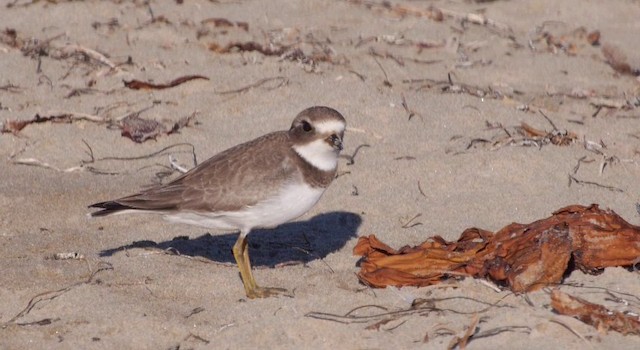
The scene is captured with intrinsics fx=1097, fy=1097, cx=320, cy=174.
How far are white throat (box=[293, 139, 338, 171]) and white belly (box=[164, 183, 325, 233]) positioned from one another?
0.50 ft

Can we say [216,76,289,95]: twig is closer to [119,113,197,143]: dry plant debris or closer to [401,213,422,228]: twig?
[119,113,197,143]: dry plant debris

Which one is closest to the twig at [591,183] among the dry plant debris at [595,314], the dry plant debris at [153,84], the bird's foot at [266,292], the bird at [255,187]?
the bird at [255,187]

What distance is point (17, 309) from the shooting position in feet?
18.4

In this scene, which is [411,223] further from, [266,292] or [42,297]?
[42,297]

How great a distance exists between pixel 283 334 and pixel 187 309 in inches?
25.7

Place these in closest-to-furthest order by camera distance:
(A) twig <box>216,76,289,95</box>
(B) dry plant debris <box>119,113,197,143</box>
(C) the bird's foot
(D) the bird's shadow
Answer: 1. (C) the bird's foot
2. (D) the bird's shadow
3. (B) dry plant debris <box>119,113,197,143</box>
4. (A) twig <box>216,76,289,95</box>

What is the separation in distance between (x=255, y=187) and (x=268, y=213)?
0.53ft

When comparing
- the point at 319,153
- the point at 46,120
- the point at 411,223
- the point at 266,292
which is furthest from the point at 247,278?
the point at 46,120

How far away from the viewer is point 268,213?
19.6 feet

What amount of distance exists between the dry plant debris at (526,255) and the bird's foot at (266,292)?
0.42 metres

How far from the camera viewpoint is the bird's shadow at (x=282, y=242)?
21.7 feet

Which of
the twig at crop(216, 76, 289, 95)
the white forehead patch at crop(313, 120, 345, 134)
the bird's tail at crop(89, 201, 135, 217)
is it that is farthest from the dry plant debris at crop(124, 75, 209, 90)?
the white forehead patch at crop(313, 120, 345, 134)

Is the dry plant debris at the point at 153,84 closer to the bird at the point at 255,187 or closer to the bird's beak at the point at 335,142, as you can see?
the bird at the point at 255,187

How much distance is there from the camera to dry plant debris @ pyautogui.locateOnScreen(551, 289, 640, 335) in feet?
16.1
